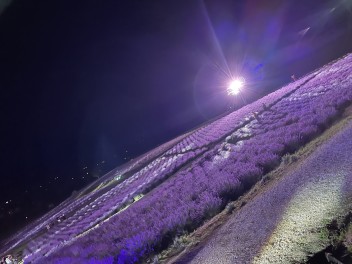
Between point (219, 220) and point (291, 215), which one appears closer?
point (291, 215)

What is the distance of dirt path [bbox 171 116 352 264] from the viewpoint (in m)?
5.26

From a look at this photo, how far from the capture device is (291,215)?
247 inches

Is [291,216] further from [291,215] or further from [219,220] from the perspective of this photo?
[219,220]

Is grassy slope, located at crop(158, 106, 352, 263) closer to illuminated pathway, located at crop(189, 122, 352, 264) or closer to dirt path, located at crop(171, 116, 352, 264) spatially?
dirt path, located at crop(171, 116, 352, 264)

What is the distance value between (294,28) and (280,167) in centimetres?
7596

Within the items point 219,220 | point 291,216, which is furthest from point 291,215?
point 219,220

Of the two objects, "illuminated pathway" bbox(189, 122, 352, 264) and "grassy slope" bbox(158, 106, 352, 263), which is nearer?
"illuminated pathway" bbox(189, 122, 352, 264)

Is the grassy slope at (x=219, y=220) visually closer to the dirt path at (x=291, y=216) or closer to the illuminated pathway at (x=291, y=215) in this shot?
the dirt path at (x=291, y=216)

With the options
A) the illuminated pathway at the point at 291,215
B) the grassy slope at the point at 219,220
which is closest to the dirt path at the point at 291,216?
the illuminated pathway at the point at 291,215

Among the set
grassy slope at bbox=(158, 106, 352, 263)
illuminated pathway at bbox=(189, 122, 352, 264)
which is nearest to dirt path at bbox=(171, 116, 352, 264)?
illuminated pathway at bbox=(189, 122, 352, 264)

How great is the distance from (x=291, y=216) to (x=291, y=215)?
54mm

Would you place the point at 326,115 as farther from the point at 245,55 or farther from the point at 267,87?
the point at 245,55

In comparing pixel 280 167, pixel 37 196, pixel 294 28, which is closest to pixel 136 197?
pixel 280 167

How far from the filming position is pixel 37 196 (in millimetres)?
87688
